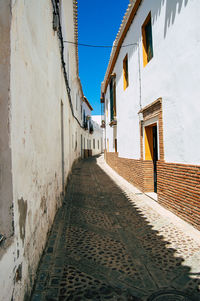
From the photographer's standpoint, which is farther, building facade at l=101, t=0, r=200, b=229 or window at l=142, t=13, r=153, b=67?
window at l=142, t=13, r=153, b=67

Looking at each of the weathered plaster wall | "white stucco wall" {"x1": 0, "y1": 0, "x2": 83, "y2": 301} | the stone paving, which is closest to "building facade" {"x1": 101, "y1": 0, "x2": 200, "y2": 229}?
the stone paving

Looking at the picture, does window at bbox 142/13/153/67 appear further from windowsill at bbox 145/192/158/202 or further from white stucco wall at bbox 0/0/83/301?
white stucco wall at bbox 0/0/83/301

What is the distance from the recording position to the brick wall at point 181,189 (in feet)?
11.7

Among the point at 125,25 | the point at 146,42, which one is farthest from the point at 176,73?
the point at 125,25

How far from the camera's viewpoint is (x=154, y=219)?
4145mm

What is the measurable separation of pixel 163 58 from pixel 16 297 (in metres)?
4.67

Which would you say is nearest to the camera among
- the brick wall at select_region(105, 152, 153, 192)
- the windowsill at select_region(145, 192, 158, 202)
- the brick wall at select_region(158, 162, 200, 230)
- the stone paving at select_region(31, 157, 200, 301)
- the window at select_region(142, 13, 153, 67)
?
the stone paving at select_region(31, 157, 200, 301)

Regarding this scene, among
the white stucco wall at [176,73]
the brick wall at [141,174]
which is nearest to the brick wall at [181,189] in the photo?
the white stucco wall at [176,73]

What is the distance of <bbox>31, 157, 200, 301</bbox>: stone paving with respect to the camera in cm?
208

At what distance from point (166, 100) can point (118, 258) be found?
3.21 meters

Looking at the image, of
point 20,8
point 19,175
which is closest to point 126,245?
point 19,175

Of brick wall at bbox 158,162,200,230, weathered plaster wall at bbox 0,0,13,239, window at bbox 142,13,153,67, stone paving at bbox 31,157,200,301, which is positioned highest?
window at bbox 142,13,153,67

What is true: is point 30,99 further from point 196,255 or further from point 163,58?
point 163,58

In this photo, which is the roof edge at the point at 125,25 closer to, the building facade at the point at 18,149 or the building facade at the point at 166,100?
the building facade at the point at 166,100
